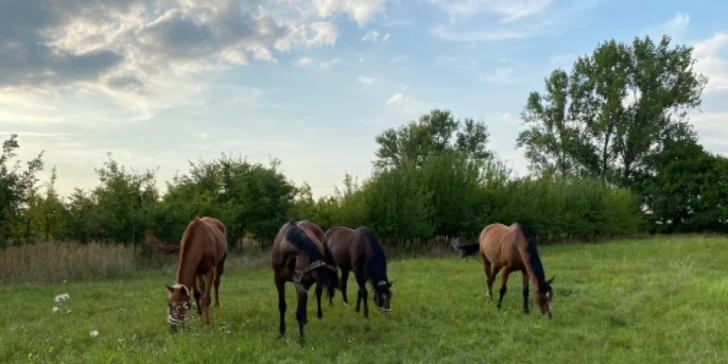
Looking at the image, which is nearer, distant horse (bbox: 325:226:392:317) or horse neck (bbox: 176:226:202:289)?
horse neck (bbox: 176:226:202:289)

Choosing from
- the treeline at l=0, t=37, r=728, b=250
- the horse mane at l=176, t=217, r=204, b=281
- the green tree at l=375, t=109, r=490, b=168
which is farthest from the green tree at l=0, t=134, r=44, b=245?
the green tree at l=375, t=109, r=490, b=168

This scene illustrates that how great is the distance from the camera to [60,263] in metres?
13.2

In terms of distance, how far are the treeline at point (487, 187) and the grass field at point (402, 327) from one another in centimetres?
602

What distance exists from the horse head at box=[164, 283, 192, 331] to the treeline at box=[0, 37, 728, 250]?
422 inches

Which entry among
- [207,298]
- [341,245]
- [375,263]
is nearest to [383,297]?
[375,263]

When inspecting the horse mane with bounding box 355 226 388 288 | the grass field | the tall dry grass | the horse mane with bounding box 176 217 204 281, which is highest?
the horse mane with bounding box 176 217 204 281

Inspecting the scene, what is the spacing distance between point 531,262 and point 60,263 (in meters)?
12.5

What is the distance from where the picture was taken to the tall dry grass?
1270 centimetres

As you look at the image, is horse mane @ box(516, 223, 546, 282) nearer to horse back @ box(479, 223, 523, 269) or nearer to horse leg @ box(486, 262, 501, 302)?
horse back @ box(479, 223, 523, 269)

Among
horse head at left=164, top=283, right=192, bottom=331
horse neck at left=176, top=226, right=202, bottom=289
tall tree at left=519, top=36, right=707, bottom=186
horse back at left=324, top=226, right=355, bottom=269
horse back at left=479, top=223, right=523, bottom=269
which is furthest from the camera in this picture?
tall tree at left=519, top=36, right=707, bottom=186

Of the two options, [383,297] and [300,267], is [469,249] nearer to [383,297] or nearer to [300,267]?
[383,297]

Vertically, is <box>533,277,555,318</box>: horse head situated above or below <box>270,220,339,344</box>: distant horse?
below

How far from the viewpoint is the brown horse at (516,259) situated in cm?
816

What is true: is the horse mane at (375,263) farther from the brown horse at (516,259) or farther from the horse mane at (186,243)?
the horse mane at (186,243)
